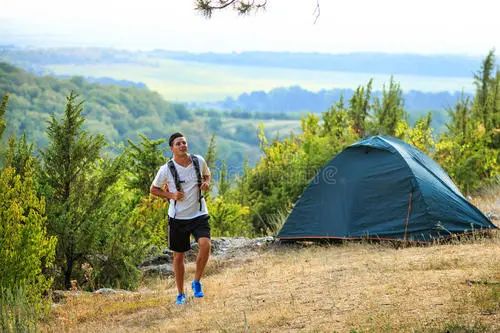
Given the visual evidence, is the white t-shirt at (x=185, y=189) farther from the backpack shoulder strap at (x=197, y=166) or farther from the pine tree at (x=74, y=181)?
the pine tree at (x=74, y=181)

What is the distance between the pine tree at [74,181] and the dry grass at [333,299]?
60.3 inches

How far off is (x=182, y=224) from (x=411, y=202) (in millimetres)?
5604

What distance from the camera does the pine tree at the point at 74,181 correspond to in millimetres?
12094

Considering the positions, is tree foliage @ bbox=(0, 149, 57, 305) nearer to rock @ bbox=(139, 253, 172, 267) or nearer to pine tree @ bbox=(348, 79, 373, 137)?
rock @ bbox=(139, 253, 172, 267)

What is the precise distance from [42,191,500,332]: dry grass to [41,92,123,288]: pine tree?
5.03 feet

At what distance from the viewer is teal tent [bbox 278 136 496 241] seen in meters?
12.9

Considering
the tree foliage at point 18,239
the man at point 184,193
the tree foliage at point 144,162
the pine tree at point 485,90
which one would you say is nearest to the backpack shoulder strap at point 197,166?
the man at point 184,193

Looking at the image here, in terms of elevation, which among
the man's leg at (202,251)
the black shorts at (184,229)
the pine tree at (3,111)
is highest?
the pine tree at (3,111)

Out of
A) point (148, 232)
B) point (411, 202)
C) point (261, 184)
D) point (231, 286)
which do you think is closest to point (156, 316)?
point (231, 286)

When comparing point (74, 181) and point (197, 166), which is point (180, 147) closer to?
point (197, 166)

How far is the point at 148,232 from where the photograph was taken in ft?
56.4

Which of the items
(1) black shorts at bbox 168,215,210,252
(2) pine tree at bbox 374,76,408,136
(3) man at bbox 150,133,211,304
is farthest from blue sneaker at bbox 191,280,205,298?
(2) pine tree at bbox 374,76,408,136

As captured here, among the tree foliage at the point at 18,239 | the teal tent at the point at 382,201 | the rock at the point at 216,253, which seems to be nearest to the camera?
the tree foliage at the point at 18,239

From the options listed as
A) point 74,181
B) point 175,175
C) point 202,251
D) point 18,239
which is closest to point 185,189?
point 175,175
